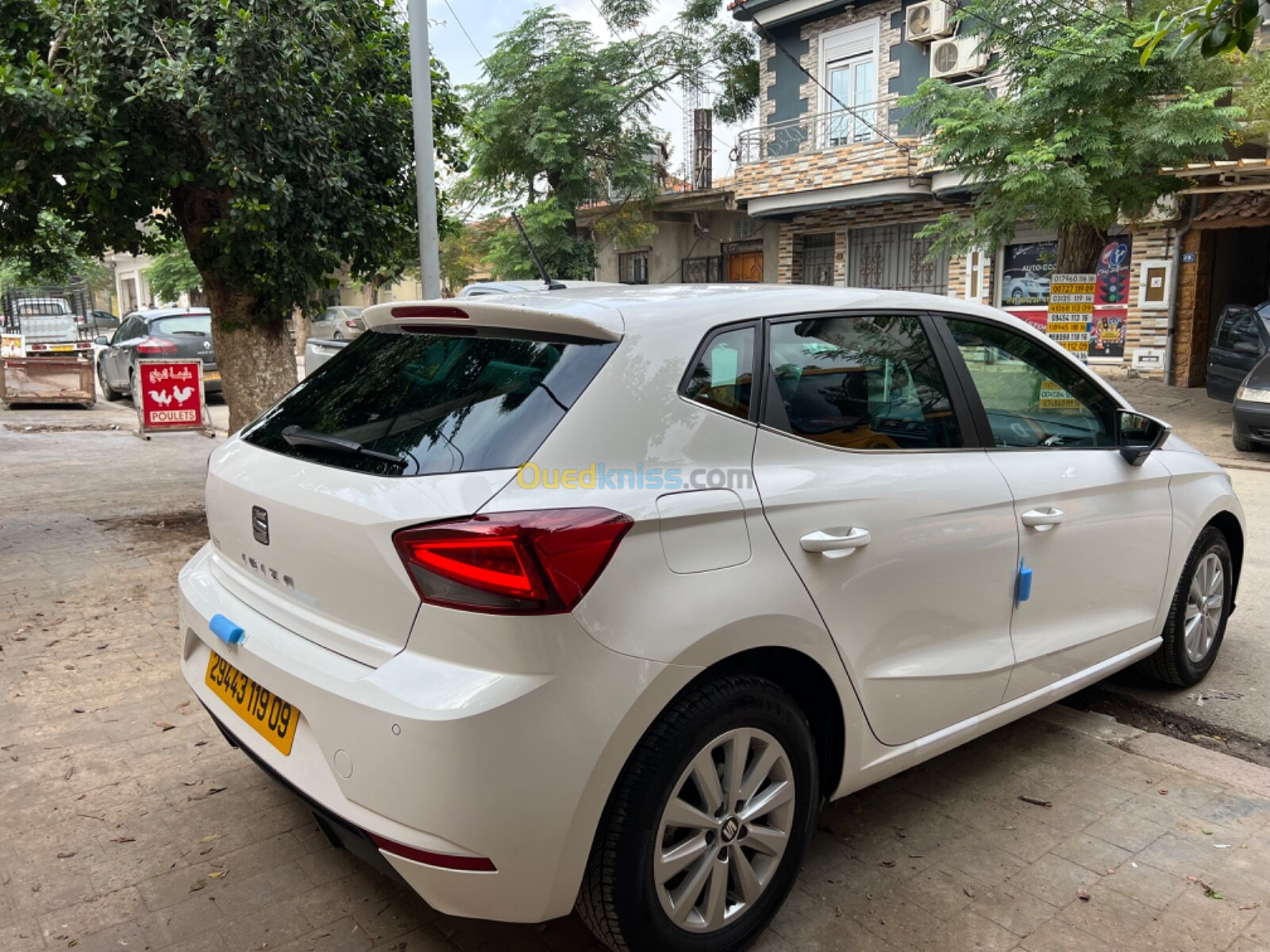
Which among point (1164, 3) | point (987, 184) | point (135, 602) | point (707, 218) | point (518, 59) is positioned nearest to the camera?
point (135, 602)

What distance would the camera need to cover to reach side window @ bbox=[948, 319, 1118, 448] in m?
3.20

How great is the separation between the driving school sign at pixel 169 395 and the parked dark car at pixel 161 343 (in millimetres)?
3314

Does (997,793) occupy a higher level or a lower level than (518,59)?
lower

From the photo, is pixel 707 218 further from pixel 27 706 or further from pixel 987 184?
pixel 27 706

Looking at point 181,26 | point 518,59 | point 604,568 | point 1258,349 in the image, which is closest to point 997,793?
point 604,568

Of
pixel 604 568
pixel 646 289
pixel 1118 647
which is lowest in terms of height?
pixel 1118 647

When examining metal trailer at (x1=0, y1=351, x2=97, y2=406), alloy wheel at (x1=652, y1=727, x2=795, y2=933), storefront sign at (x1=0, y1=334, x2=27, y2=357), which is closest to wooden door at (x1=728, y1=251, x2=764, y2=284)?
metal trailer at (x1=0, y1=351, x2=97, y2=406)

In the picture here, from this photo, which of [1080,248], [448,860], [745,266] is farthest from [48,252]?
[745,266]

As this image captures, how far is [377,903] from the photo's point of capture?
2688 millimetres

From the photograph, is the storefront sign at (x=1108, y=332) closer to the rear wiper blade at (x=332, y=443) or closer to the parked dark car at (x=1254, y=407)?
the parked dark car at (x=1254, y=407)

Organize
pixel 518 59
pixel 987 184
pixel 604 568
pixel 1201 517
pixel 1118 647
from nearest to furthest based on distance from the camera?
pixel 604 568, pixel 1118 647, pixel 1201 517, pixel 987 184, pixel 518 59

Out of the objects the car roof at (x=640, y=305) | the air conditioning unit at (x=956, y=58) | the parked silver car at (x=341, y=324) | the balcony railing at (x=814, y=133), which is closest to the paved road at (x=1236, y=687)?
the car roof at (x=640, y=305)

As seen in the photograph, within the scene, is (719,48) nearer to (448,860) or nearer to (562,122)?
(562,122)

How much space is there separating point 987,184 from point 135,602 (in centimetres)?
1093
